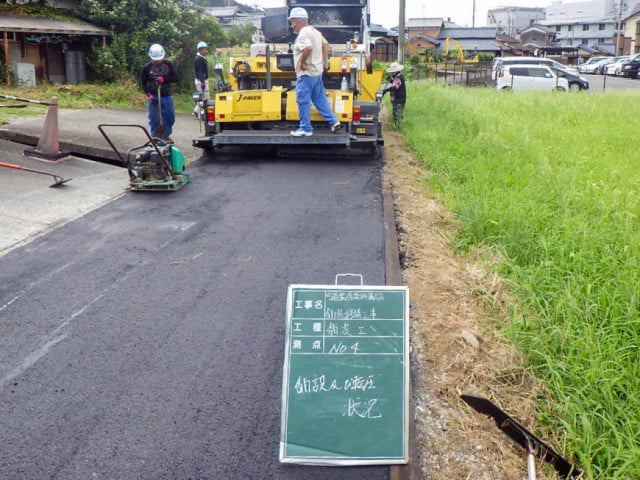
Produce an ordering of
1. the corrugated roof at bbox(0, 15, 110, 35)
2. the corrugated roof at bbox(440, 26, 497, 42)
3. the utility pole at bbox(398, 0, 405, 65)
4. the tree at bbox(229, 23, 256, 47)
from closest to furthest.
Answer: the corrugated roof at bbox(0, 15, 110, 35), the utility pole at bbox(398, 0, 405, 65), the tree at bbox(229, 23, 256, 47), the corrugated roof at bbox(440, 26, 497, 42)

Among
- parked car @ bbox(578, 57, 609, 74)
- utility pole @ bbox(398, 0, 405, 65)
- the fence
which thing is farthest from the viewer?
parked car @ bbox(578, 57, 609, 74)

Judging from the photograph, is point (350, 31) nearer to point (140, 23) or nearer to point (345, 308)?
point (140, 23)

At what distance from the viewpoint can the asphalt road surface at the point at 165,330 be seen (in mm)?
3357

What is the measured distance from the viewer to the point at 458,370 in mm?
4070

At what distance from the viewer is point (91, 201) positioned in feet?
26.5

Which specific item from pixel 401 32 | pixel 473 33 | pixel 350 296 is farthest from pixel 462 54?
pixel 350 296

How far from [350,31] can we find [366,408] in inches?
436

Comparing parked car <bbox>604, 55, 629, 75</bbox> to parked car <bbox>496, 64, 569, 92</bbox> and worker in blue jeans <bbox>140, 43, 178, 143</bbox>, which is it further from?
worker in blue jeans <bbox>140, 43, 178, 143</bbox>

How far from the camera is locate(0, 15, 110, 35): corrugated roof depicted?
17266 millimetres

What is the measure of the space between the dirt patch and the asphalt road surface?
14.0 inches

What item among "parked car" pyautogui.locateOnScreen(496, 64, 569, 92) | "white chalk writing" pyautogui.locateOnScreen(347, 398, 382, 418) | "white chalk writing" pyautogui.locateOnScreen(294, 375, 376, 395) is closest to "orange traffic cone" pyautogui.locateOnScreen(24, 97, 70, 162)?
"white chalk writing" pyautogui.locateOnScreen(294, 375, 376, 395)

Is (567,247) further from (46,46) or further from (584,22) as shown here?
(584,22)

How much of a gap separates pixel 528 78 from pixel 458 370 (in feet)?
81.6

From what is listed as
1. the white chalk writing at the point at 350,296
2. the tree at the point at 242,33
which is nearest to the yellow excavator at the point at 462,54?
the tree at the point at 242,33
